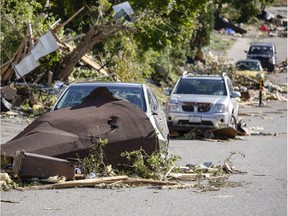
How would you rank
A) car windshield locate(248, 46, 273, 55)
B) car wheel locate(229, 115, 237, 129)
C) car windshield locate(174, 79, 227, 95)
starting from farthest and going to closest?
car windshield locate(248, 46, 273, 55) < car windshield locate(174, 79, 227, 95) < car wheel locate(229, 115, 237, 129)

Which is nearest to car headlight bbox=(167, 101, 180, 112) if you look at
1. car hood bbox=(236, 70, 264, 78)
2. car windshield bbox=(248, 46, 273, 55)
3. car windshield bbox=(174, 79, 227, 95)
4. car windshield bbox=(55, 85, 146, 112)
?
car windshield bbox=(174, 79, 227, 95)

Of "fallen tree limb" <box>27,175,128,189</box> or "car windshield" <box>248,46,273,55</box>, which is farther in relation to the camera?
"car windshield" <box>248,46,273,55</box>

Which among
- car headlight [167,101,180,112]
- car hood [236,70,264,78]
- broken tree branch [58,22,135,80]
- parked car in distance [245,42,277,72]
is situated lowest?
parked car in distance [245,42,277,72]

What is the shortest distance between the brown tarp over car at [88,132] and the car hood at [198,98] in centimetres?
887

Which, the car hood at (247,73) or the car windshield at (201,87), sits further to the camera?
the car hood at (247,73)

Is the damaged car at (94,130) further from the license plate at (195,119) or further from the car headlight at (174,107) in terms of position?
the car headlight at (174,107)

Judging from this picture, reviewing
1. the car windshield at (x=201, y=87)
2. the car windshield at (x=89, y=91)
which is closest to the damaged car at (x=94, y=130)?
the car windshield at (x=89, y=91)

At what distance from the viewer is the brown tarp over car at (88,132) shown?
460 inches

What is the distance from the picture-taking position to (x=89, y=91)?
1462cm

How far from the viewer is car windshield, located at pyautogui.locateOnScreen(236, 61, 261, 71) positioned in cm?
4812

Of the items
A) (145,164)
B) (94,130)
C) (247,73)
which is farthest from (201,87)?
(247,73)

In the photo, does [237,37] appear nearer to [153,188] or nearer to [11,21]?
[11,21]

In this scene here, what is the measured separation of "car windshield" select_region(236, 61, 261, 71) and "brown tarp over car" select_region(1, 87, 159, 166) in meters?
35.5

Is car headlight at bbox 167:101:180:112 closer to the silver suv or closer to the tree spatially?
the silver suv
